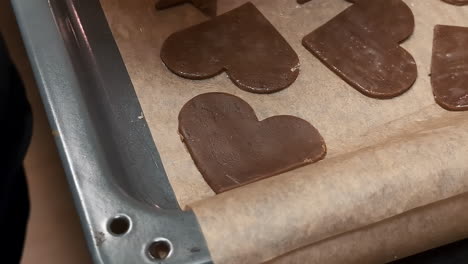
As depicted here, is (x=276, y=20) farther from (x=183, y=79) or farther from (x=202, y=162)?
(x=202, y=162)

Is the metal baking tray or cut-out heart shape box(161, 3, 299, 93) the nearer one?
the metal baking tray

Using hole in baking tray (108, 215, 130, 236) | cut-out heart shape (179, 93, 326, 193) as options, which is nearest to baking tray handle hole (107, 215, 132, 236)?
hole in baking tray (108, 215, 130, 236)

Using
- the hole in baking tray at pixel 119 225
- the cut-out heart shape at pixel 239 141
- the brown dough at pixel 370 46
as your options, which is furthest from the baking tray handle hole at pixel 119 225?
the brown dough at pixel 370 46

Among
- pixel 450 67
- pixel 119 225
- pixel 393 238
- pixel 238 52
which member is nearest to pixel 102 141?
pixel 119 225

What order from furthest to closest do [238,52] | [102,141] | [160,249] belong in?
[238,52] → [102,141] → [160,249]

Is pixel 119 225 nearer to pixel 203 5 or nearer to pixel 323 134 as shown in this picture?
pixel 323 134

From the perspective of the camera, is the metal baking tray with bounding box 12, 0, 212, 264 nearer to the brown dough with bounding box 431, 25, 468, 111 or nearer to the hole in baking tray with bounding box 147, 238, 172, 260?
the hole in baking tray with bounding box 147, 238, 172, 260

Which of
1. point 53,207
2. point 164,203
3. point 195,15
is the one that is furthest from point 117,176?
point 195,15
